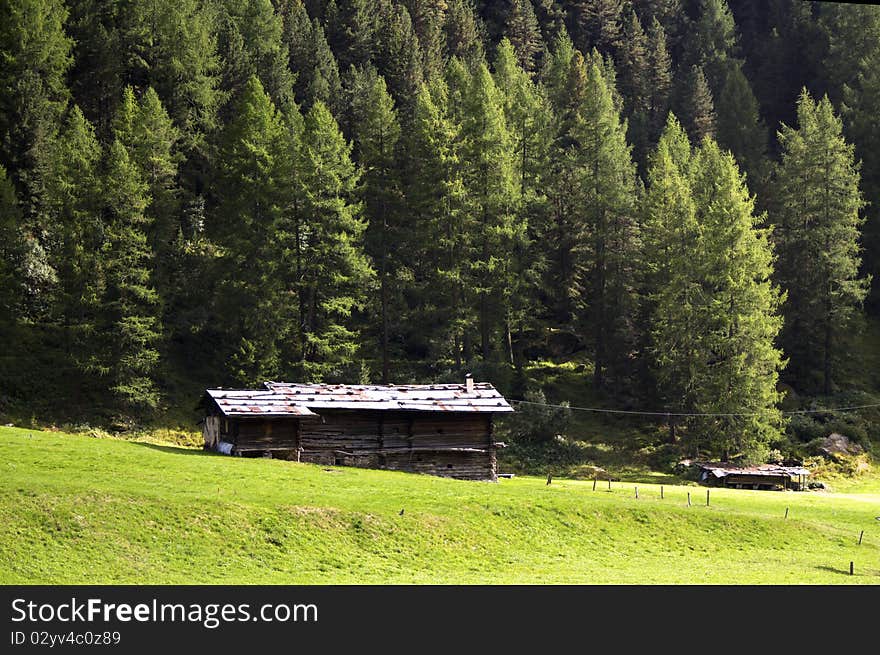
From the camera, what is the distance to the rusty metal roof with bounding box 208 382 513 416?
5184 cm

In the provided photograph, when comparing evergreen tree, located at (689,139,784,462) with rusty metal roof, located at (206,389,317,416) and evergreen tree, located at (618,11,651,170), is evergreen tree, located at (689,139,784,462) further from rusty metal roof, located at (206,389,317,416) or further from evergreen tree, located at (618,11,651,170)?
evergreen tree, located at (618,11,651,170)

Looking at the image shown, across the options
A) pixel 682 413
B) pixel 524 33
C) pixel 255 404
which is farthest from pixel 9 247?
pixel 524 33

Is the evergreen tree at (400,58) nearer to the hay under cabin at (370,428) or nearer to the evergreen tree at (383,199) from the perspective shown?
the evergreen tree at (383,199)

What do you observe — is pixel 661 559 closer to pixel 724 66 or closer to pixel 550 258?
pixel 550 258

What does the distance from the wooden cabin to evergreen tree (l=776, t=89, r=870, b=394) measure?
1681cm

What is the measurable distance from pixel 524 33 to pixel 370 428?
74492 millimetres

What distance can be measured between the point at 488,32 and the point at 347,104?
3789 cm

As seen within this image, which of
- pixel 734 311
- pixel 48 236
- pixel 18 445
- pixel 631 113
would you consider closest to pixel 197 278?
pixel 48 236

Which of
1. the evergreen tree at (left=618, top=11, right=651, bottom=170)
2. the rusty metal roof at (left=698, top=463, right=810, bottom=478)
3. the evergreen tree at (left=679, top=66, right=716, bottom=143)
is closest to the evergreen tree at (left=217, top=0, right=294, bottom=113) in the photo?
the rusty metal roof at (left=698, top=463, right=810, bottom=478)

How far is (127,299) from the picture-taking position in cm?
6188

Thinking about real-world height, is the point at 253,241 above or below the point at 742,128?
below

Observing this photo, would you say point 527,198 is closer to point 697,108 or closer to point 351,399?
point 351,399

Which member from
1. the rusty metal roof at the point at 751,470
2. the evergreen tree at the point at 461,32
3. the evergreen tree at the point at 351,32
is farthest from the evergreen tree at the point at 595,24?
the rusty metal roof at the point at 751,470

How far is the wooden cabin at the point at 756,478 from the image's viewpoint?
60656mm
